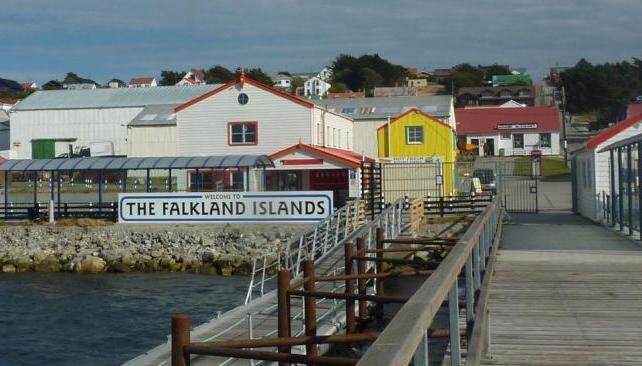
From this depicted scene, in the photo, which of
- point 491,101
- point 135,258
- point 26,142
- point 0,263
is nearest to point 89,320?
point 135,258

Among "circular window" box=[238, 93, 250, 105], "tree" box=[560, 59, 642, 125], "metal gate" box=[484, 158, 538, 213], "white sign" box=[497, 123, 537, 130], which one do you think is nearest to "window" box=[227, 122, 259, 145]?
"circular window" box=[238, 93, 250, 105]

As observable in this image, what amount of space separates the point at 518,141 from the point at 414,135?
135 ft

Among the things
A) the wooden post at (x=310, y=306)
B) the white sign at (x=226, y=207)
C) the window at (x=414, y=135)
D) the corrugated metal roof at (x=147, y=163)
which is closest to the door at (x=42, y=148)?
the window at (x=414, y=135)

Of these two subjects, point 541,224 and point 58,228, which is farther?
point 58,228

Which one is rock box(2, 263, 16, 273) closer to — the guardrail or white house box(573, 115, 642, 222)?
the guardrail

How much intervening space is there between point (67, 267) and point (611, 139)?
20154 millimetres

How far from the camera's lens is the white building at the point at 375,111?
5938cm

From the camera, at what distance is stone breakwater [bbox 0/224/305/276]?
3306 centimetres

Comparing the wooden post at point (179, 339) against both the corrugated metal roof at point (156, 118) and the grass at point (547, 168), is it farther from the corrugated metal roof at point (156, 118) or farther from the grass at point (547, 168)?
the grass at point (547, 168)

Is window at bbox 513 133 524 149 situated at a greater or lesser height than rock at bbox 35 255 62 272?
greater

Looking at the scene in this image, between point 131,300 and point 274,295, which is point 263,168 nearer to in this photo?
point 131,300

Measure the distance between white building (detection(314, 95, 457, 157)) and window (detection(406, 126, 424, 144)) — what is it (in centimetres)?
474

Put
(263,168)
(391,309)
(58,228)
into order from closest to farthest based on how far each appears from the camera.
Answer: (391,309) → (58,228) → (263,168)

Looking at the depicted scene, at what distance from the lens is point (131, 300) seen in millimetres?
26094
